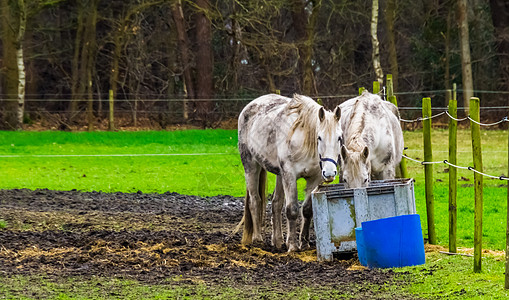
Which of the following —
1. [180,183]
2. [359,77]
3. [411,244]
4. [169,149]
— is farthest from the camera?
[359,77]

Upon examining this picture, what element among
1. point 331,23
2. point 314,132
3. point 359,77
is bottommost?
point 314,132

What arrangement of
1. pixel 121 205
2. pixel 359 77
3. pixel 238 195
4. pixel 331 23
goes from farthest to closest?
1. pixel 331 23
2. pixel 359 77
3. pixel 238 195
4. pixel 121 205

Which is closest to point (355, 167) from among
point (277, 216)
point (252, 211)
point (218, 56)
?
point (277, 216)

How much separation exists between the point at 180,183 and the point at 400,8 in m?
19.5

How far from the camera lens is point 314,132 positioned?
28.1 feet

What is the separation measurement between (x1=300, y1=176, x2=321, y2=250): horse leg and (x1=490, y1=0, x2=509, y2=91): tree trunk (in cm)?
2369

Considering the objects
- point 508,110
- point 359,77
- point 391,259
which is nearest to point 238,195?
point 391,259

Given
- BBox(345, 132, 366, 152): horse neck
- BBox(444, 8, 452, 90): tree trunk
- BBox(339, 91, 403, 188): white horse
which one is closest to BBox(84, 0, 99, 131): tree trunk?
BBox(444, 8, 452, 90): tree trunk

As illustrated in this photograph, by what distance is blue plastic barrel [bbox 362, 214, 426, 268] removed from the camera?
7305mm

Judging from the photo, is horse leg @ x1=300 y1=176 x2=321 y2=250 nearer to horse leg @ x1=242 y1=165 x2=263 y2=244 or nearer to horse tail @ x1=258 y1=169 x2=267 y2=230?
horse leg @ x1=242 y1=165 x2=263 y2=244

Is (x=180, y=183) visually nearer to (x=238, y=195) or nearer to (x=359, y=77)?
(x=238, y=195)

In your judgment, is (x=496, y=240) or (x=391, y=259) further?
(x=496, y=240)

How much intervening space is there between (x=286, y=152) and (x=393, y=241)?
1906 mm

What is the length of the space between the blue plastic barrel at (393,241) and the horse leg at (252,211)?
7.83ft
